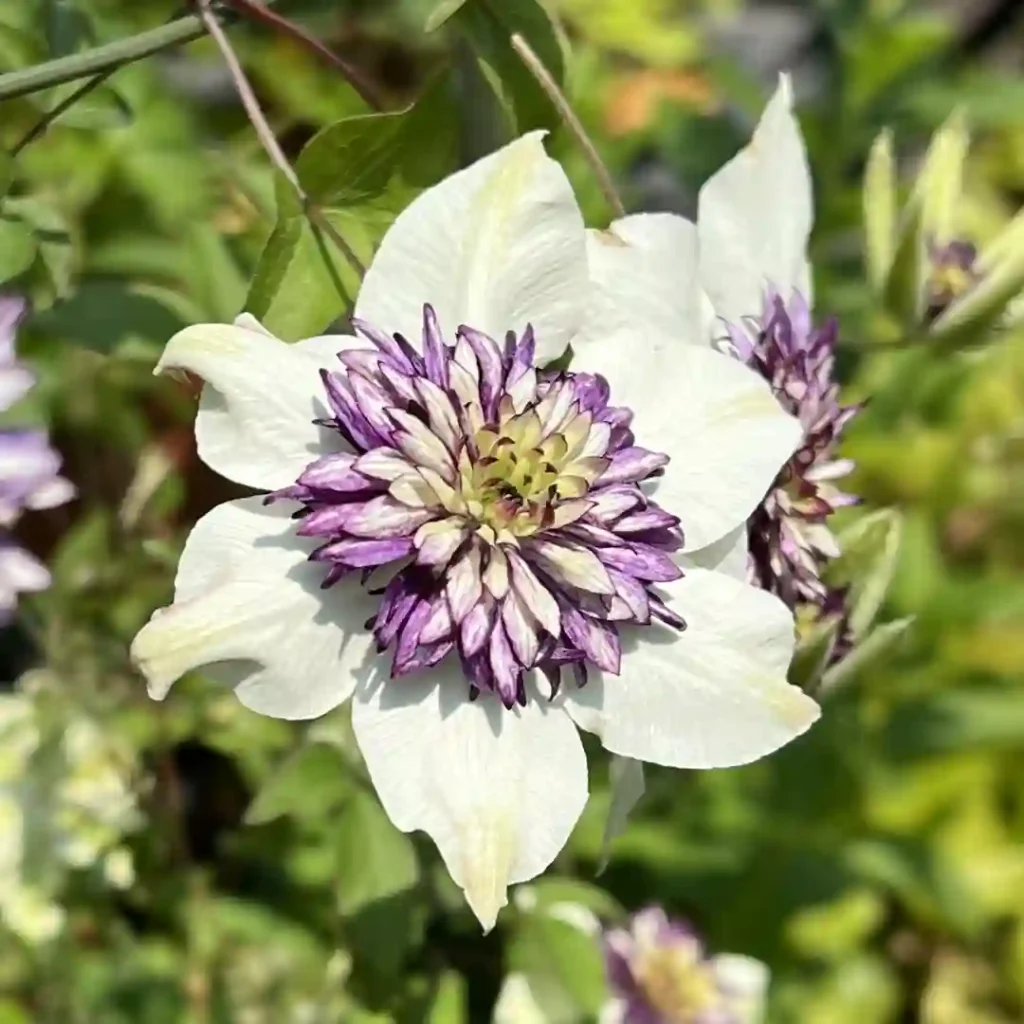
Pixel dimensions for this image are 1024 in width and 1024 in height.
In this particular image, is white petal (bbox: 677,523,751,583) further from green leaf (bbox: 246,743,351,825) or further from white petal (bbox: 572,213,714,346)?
green leaf (bbox: 246,743,351,825)

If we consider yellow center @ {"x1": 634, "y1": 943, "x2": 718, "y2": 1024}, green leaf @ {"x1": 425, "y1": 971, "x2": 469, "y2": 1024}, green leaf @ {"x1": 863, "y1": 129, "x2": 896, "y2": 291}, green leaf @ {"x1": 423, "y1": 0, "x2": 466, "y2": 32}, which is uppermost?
green leaf @ {"x1": 423, "y1": 0, "x2": 466, "y2": 32}

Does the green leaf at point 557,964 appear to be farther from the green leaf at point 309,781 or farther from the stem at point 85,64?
the stem at point 85,64

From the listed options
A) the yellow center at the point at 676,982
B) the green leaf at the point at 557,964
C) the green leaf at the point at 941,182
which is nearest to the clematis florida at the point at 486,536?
the green leaf at the point at 941,182

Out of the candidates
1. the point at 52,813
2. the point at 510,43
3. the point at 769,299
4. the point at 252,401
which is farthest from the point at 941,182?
the point at 52,813

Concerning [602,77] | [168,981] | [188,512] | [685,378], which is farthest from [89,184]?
[685,378]

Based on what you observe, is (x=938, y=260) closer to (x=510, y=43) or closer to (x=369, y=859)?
(x=510, y=43)

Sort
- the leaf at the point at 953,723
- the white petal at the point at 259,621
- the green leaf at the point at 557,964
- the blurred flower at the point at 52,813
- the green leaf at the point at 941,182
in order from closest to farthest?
the white petal at the point at 259,621 → the green leaf at the point at 941,182 → the green leaf at the point at 557,964 → the blurred flower at the point at 52,813 → the leaf at the point at 953,723

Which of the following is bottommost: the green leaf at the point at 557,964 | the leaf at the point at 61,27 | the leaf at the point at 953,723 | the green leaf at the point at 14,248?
the leaf at the point at 953,723

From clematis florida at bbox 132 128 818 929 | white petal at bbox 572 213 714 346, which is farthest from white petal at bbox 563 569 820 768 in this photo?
white petal at bbox 572 213 714 346
